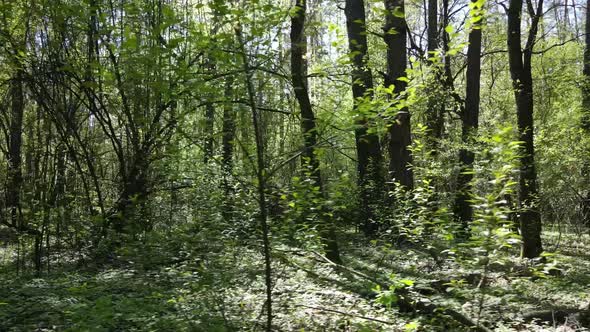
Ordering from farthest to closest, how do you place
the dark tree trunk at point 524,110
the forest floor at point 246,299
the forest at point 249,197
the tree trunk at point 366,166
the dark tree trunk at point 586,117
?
the dark tree trunk at point 586,117
the tree trunk at point 366,166
the dark tree trunk at point 524,110
the forest floor at point 246,299
the forest at point 249,197

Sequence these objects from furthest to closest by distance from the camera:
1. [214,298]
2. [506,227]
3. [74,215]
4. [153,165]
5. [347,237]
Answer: [347,237]
[74,215]
[153,165]
[214,298]
[506,227]

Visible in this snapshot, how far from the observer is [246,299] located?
4.71 meters

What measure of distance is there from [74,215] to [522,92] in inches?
314

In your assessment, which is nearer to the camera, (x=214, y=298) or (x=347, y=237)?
(x=214, y=298)

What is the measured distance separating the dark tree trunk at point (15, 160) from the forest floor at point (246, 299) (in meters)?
2.64

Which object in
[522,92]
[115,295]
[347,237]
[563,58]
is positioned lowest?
[347,237]

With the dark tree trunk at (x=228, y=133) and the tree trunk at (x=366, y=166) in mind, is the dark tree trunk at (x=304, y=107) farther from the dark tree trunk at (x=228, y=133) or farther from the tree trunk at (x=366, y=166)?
the tree trunk at (x=366, y=166)

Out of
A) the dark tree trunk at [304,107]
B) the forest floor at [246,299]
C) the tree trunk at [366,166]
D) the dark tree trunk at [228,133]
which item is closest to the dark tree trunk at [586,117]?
the tree trunk at [366,166]

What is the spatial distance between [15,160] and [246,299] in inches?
410

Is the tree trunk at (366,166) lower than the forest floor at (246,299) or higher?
higher

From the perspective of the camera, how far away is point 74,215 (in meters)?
7.22

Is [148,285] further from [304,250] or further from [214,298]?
[304,250]

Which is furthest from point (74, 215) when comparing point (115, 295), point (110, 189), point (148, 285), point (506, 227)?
point (506, 227)

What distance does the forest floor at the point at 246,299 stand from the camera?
3.79 meters
